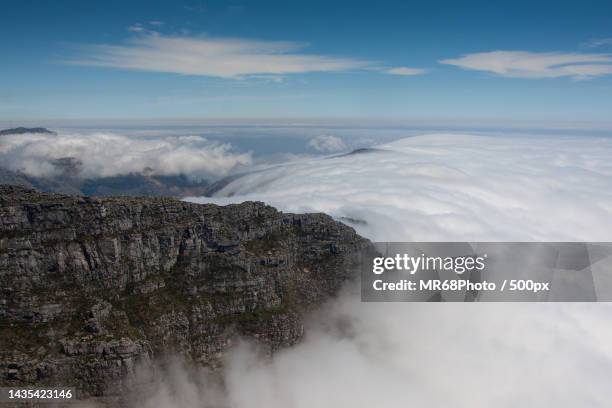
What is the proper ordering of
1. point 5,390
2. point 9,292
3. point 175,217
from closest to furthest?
point 5,390, point 9,292, point 175,217

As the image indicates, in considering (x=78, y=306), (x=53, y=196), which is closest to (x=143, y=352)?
(x=78, y=306)

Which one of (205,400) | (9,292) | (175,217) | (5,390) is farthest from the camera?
(175,217)

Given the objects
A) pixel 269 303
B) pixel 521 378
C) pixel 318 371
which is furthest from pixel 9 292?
pixel 521 378

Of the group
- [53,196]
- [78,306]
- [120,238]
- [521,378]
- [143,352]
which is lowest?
[521,378]

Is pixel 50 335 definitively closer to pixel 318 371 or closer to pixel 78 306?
pixel 78 306

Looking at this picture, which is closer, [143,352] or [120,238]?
[143,352]

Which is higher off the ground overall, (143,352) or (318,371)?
(143,352)
